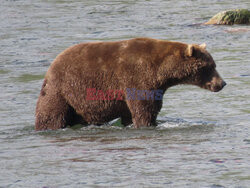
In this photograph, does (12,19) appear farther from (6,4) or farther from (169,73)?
(169,73)

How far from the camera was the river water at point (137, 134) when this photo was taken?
297 inches

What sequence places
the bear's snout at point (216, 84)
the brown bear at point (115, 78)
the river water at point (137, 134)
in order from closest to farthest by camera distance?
the river water at point (137, 134) → the brown bear at point (115, 78) → the bear's snout at point (216, 84)

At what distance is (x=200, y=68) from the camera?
402 inches

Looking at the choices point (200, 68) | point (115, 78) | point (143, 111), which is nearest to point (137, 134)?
point (143, 111)

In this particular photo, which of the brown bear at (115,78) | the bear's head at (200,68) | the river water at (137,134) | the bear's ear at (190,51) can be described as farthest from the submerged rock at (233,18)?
the bear's ear at (190,51)

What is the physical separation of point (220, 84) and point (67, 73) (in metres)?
2.24

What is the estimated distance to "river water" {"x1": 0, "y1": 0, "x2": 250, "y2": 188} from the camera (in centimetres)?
755

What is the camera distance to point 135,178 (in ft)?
24.3

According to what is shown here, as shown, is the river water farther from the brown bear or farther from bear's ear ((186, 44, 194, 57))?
bear's ear ((186, 44, 194, 57))

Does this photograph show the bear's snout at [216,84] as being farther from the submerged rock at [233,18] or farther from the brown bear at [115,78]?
the submerged rock at [233,18]

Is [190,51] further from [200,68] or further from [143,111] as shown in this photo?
[143,111]

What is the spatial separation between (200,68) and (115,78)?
1261 mm

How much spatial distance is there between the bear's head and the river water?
2.19ft

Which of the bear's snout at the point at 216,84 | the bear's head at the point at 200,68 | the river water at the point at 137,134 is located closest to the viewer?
the river water at the point at 137,134
